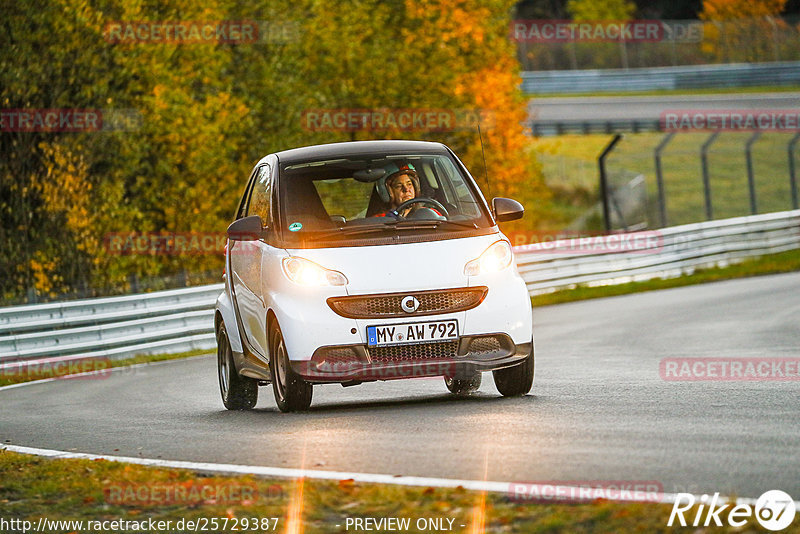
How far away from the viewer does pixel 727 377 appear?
11648mm

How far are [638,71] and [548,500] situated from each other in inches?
2415

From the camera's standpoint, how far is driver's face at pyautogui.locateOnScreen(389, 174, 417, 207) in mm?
10695

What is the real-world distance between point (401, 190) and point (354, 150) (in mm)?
467

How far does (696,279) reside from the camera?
27.9 metres

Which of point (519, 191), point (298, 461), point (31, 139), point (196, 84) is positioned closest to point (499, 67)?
point (519, 191)

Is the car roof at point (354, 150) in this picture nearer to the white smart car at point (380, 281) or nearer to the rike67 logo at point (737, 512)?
the white smart car at point (380, 281)

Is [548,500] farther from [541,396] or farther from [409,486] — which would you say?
[541,396]
